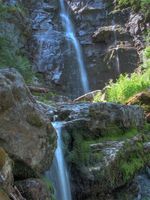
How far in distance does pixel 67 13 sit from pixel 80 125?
12806 mm

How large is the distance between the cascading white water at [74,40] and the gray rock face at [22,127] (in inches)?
438

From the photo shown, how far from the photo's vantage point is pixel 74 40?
1789 centimetres

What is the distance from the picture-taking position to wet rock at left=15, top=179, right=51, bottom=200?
492 centimetres

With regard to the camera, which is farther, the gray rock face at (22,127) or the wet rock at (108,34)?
the wet rock at (108,34)

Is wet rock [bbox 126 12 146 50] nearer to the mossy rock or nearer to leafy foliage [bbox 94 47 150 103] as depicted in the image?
leafy foliage [bbox 94 47 150 103]

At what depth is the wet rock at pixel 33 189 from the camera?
4922 mm

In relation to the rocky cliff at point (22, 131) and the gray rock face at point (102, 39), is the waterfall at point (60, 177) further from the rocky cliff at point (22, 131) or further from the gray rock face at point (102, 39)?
the gray rock face at point (102, 39)

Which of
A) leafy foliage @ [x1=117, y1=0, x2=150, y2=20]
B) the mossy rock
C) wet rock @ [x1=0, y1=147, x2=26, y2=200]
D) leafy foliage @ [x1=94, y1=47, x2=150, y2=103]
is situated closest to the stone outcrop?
the mossy rock

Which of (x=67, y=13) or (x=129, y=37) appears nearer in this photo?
(x=129, y=37)

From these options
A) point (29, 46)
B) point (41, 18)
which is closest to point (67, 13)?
point (41, 18)

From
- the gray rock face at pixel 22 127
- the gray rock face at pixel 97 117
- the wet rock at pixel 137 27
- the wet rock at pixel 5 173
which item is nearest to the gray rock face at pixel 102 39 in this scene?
the wet rock at pixel 137 27

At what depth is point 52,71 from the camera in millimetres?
16859

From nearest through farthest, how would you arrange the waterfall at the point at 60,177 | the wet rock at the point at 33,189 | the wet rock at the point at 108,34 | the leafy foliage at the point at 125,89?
the wet rock at the point at 33,189 → the waterfall at the point at 60,177 → the leafy foliage at the point at 125,89 → the wet rock at the point at 108,34

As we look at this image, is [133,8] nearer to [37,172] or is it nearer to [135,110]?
[135,110]
